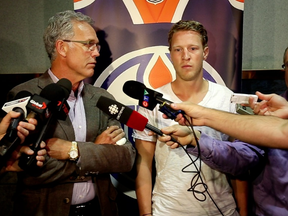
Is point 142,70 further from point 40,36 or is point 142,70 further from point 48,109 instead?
point 40,36

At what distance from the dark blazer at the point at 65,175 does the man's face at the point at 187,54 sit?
0.64 m

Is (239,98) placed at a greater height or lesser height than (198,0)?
lesser

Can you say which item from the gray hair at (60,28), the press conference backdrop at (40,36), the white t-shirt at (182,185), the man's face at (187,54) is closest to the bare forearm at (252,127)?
the white t-shirt at (182,185)

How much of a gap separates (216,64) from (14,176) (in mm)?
2306

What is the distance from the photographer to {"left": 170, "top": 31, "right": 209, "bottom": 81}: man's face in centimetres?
193

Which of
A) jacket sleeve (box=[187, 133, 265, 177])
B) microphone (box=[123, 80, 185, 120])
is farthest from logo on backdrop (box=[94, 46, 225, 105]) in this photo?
microphone (box=[123, 80, 185, 120])

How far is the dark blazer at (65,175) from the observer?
1.59 meters

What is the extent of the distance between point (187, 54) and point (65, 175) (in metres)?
1.10

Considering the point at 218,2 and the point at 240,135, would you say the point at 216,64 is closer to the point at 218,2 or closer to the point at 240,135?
the point at 218,2

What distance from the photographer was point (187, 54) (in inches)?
75.9

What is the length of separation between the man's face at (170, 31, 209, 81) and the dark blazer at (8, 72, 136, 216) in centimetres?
64

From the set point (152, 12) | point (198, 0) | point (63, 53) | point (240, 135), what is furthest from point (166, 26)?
point (240, 135)

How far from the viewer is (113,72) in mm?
2371

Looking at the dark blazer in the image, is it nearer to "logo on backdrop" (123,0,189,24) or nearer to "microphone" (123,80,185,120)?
"microphone" (123,80,185,120)
